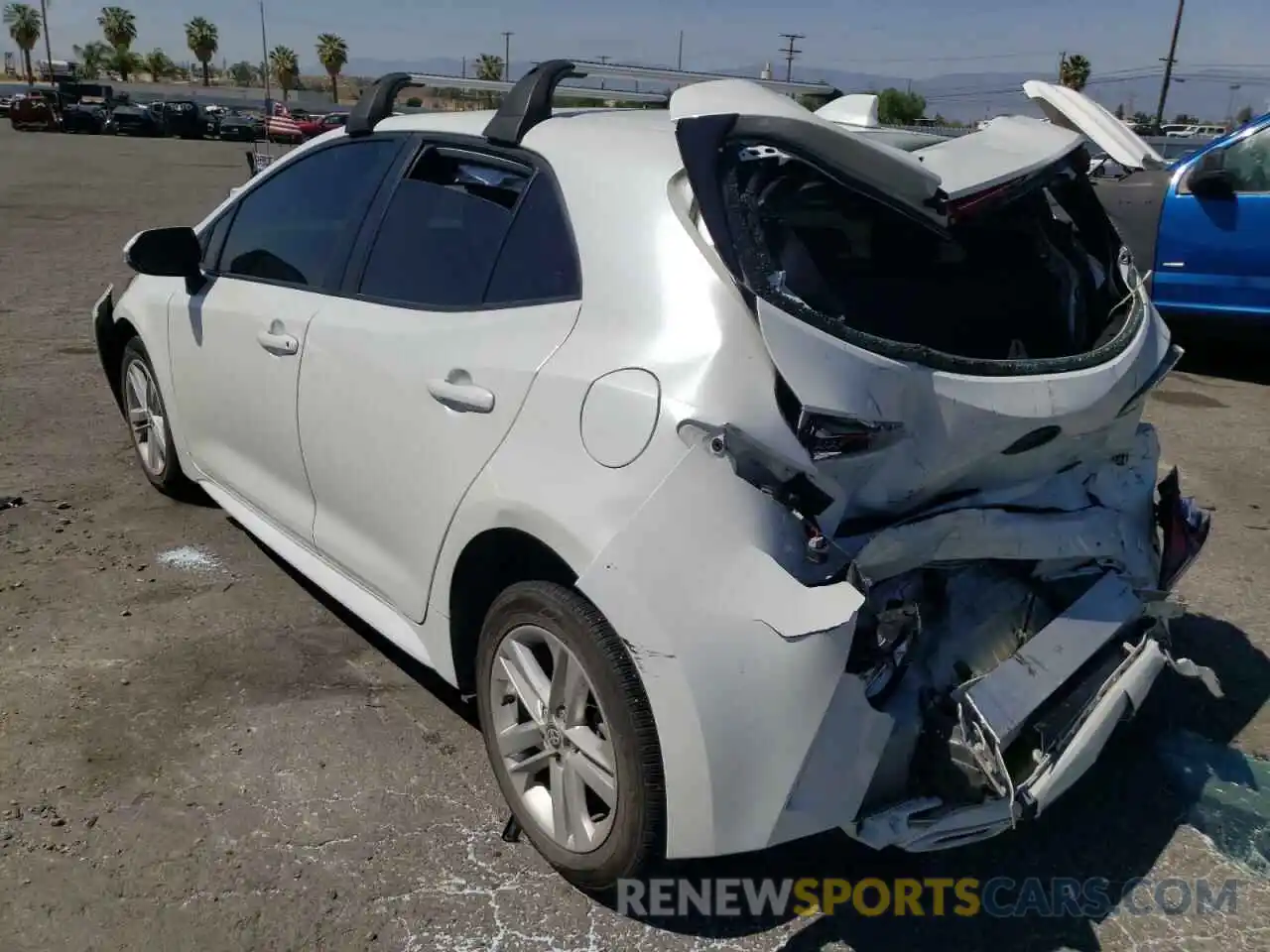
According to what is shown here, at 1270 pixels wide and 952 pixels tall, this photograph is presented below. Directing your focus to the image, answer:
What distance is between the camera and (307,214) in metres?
3.69

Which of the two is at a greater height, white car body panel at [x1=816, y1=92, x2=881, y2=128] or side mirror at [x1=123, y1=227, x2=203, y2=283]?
white car body panel at [x1=816, y1=92, x2=881, y2=128]

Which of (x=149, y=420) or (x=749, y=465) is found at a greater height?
(x=749, y=465)

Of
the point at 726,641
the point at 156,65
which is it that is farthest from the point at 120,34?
the point at 726,641

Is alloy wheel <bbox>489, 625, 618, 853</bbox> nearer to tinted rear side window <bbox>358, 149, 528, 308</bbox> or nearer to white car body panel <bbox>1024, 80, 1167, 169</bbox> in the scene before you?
tinted rear side window <bbox>358, 149, 528, 308</bbox>

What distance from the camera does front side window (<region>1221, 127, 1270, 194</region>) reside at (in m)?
Result: 7.21

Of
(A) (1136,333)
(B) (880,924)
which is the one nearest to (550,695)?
(B) (880,924)

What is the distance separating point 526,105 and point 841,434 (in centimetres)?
142

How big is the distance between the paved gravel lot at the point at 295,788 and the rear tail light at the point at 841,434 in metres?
1.12

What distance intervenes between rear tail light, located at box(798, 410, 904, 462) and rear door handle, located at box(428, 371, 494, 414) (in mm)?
816

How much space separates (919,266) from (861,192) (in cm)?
37

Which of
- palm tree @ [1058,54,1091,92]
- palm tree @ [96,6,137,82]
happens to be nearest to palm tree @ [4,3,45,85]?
palm tree @ [96,6,137,82]

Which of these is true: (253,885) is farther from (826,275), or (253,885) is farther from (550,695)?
(826,275)

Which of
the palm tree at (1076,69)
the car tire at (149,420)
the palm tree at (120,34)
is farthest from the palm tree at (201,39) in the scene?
the car tire at (149,420)

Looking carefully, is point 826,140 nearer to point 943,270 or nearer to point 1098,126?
point 943,270
